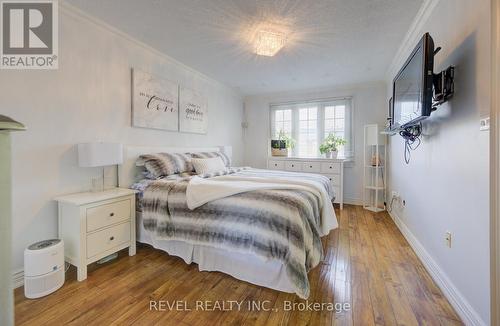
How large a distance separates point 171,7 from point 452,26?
2317 millimetres

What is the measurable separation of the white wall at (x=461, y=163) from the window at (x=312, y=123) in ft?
7.33

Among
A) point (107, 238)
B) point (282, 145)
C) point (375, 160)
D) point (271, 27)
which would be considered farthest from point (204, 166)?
point (375, 160)

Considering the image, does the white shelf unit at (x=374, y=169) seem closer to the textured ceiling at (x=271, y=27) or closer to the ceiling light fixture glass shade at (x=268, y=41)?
the textured ceiling at (x=271, y=27)

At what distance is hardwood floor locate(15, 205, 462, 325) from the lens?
1.38m

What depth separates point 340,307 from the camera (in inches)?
58.6

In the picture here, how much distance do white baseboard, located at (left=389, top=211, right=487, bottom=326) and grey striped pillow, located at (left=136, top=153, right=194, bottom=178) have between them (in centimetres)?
273

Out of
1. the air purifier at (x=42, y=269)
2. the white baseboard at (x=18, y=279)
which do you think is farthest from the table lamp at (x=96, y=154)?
the white baseboard at (x=18, y=279)

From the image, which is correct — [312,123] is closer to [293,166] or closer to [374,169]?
[293,166]

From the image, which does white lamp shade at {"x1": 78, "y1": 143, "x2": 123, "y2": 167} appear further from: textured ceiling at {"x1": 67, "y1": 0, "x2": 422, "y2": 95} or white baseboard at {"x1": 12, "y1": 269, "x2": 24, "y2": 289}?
textured ceiling at {"x1": 67, "y1": 0, "x2": 422, "y2": 95}

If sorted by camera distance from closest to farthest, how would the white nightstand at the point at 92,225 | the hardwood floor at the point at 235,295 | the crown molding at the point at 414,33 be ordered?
the hardwood floor at the point at 235,295, the white nightstand at the point at 92,225, the crown molding at the point at 414,33

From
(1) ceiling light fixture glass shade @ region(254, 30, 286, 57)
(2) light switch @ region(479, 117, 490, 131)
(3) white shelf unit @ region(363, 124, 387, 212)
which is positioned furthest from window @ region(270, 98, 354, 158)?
(2) light switch @ region(479, 117, 490, 131)

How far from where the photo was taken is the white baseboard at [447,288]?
1306 mm

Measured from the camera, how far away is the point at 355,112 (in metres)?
4.25

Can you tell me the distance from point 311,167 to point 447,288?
283cm
